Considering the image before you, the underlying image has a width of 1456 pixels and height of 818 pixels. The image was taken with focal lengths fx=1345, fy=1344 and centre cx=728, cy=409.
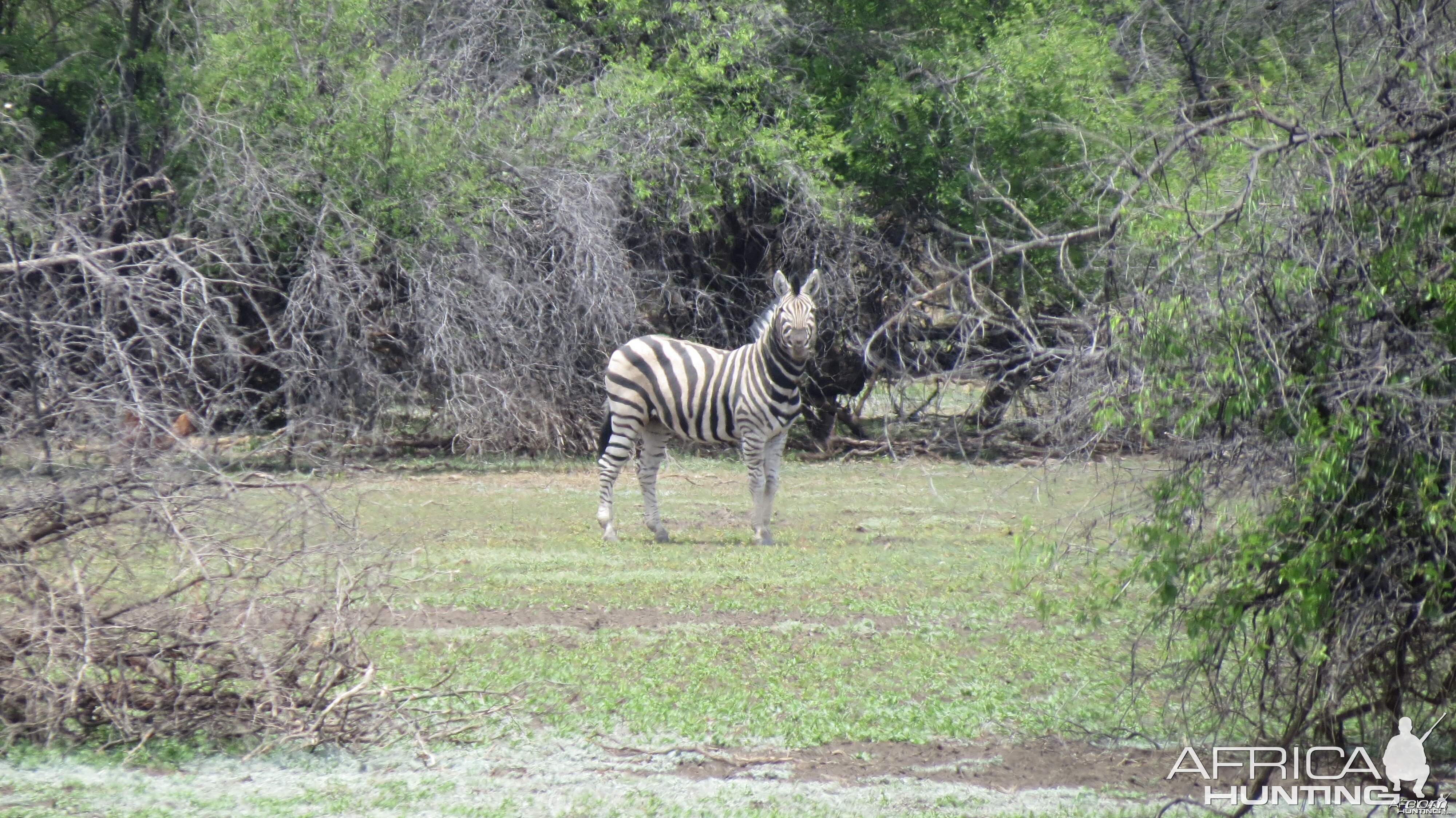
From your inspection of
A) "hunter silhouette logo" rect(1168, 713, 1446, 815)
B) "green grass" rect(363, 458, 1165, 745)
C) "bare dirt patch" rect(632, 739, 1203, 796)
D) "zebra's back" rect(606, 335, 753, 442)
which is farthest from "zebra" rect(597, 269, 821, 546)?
"hunter silhouette logo" rect(1168, 713, 1446, 815)

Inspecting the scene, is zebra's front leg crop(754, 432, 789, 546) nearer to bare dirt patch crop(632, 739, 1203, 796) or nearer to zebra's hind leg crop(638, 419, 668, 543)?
zebra's hind leg crop(638, 419, 668, 543)

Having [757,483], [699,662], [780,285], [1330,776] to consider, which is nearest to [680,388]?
[757,483]

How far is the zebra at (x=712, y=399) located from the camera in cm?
1282

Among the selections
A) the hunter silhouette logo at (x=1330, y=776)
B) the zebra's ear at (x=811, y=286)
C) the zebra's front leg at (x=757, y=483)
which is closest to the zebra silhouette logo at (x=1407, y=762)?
the hunter silhouette logo at (x=1330, y=776)

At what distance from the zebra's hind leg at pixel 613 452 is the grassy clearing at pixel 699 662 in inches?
14.7

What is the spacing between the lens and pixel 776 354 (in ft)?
42.9

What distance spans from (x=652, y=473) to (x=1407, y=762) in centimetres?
845

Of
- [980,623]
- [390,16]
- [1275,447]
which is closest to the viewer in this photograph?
[1275,447]

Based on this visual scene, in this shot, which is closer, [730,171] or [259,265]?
[259,265]

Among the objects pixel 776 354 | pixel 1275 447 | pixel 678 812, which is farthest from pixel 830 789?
pixel 776 354

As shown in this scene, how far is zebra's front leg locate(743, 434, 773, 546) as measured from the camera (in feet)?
41.1

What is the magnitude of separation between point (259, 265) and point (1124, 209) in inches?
409

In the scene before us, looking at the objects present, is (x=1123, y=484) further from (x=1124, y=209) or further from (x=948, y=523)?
(x=948, y=523)

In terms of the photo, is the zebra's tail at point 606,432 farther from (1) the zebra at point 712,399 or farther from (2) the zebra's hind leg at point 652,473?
(2) the zebra's hind leg at point 652,473
